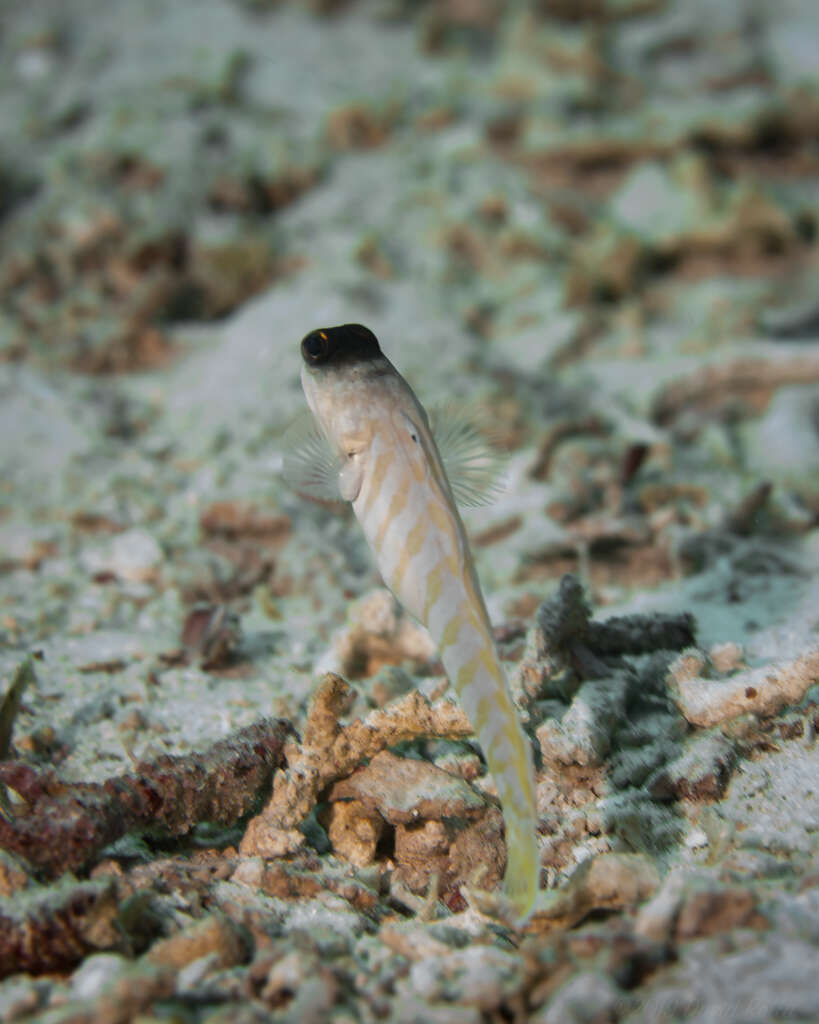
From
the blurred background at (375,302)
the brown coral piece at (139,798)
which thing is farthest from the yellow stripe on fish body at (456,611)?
the blurred background at (375,302)

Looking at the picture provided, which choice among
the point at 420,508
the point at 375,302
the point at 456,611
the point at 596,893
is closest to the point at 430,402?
Result: the point at 375,302

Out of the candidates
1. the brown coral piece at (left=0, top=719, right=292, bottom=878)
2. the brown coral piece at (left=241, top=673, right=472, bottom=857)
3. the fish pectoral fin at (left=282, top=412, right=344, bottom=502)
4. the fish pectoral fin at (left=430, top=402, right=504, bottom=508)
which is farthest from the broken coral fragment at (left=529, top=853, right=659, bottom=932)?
the fish pectoral fin at (left=282, top=412, right=344, bottom=502)

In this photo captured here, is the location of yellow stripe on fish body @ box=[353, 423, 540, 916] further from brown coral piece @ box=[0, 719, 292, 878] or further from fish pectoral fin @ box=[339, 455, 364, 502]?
brown coral piece @ box=[0, 719, 292, 878]

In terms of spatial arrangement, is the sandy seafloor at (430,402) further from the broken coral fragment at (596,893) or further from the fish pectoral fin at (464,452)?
the fish pectoral fin at (464,452)

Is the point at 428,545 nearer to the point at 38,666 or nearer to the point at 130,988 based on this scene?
the point at 130,988

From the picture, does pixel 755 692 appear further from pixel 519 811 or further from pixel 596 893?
pixel 519 811

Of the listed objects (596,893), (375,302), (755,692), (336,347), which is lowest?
(596,893)
